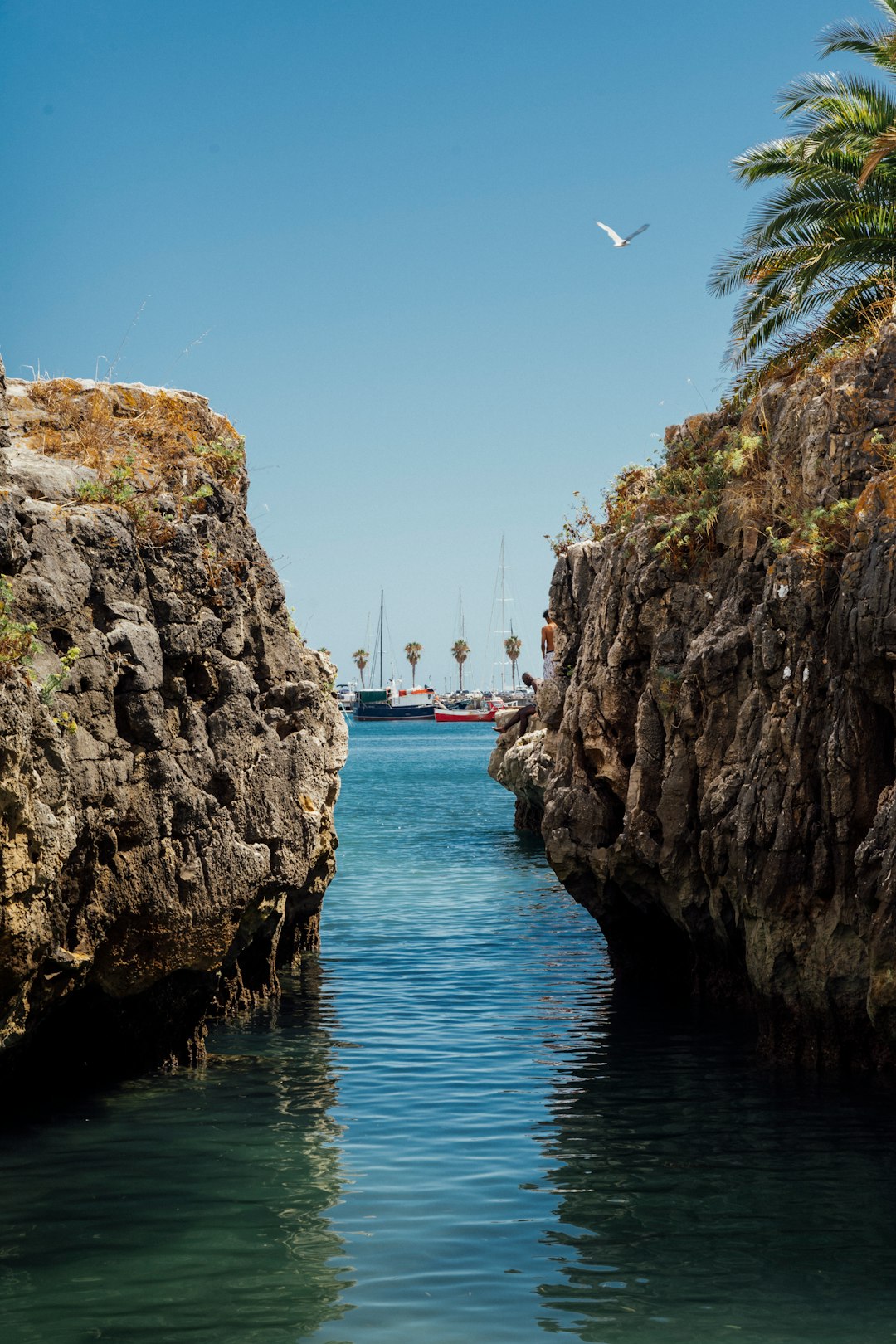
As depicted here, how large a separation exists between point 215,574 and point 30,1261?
8394mm

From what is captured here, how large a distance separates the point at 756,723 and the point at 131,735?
7813mm

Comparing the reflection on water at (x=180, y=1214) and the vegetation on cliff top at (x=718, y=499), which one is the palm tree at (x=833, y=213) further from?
the reflection on water at (x=180, y=1214)

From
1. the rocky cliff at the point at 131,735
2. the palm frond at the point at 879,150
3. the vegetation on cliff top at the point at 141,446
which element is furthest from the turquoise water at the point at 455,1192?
the palm frond at the point at 879,150

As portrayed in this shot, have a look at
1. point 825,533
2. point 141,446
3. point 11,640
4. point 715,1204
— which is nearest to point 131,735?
point 11,640

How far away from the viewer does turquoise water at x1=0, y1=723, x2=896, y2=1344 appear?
10109mm

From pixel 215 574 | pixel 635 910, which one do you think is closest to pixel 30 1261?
pixel 215 574

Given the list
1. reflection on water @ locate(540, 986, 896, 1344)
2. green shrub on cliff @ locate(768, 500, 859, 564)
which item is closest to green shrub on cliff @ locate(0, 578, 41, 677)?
Answer: reflection on water @ locate(540, 986, 896, 1344)

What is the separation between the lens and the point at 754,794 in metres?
16.5

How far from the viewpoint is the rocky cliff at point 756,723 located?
15297 mm

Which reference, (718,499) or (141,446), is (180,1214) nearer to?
(141,446)

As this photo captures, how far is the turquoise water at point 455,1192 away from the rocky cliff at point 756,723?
151cm

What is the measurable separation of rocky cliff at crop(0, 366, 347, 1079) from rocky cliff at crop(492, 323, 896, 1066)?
526 centimetres

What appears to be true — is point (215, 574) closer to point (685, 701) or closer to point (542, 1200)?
point (685, 701)

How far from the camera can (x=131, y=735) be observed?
14.9 metres
